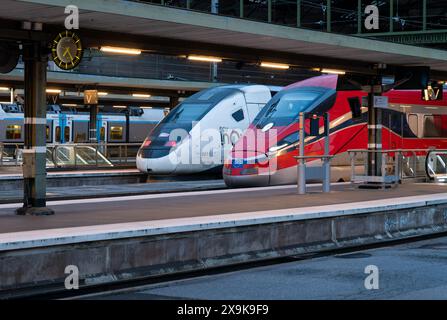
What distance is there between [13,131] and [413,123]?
31.0 meters

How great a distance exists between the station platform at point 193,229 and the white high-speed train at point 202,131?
8729 mm

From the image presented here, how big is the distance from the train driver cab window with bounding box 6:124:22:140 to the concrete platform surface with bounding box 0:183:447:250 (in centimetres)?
3350

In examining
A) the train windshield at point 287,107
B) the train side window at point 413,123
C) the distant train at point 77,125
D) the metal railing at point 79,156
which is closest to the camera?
the train windshield at point 287,107

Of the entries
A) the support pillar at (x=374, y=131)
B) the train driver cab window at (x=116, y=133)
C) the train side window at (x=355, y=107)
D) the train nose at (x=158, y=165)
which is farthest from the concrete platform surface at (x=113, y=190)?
the train driver cab window at (x=116, y=133)

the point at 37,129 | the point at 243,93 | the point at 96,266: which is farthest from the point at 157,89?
the point at 96,266

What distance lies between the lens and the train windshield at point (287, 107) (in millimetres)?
23031

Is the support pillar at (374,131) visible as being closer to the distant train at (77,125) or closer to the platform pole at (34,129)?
the platform pole at (34,129)

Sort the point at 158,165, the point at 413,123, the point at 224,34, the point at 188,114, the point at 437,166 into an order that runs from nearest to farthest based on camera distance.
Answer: the point at 224,34
the point at 437,166
the point at 413,123
the point at 158,165
the point at 188,114

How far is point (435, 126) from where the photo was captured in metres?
26.9

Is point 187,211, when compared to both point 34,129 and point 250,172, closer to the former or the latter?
point 34,129

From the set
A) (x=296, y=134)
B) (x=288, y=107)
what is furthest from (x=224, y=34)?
(x=288, y=107)

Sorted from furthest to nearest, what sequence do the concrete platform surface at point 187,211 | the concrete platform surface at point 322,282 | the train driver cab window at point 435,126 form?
the train driver cab window at point 435,126 → the concrete platform surface at point 187,211 → the concrete platform surface at point 322,282


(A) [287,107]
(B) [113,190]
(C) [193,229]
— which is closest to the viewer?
(C) [193,229]

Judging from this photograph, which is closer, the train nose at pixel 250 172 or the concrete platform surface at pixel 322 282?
the concrete platform surface at pixel 322 282
